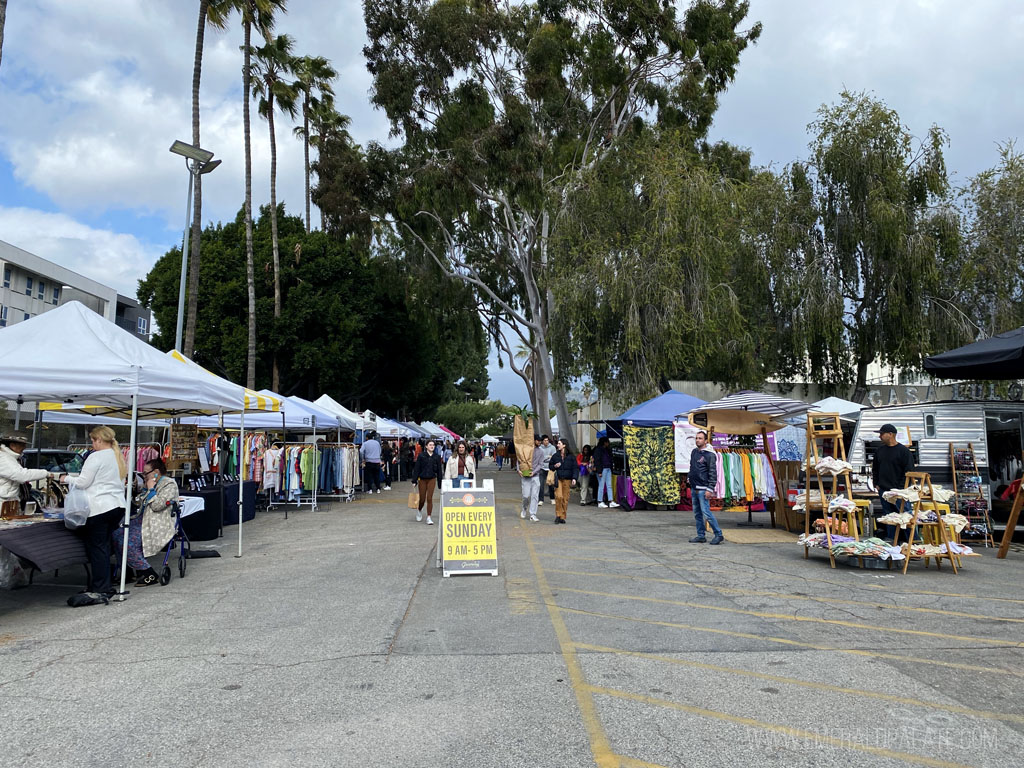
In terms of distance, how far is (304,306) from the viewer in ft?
116

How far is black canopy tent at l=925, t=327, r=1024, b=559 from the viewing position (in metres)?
10.8

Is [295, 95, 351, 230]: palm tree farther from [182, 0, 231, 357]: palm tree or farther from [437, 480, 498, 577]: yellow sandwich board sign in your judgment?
[437, 480, 498, 577]: yellow sandwich board sign

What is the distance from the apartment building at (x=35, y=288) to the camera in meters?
46.2

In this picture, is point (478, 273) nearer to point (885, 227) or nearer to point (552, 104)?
point (552, 104)

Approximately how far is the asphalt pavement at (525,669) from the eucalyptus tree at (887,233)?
17121mm

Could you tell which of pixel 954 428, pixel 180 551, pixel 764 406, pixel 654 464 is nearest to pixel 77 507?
pixel 180 551

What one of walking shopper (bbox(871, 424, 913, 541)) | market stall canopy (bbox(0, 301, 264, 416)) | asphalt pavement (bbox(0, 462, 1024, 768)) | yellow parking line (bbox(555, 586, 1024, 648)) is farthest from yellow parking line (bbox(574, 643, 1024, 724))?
walking shopper (bbox(871, 424, 913, 541))

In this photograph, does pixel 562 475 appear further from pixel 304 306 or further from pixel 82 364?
pixel 304 306

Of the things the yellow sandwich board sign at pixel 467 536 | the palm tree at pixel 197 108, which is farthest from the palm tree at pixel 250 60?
the yellow sandwich board sign at pixel 467 536

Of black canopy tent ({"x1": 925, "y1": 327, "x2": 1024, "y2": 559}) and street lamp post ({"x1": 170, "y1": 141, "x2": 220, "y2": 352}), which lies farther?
street lamp post ({"x1": 170, "y1": 141, "x2": 220, "y2": 352})

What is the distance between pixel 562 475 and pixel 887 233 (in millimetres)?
15134

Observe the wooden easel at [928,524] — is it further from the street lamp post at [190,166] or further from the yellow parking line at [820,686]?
the street lamp post at [190,166]

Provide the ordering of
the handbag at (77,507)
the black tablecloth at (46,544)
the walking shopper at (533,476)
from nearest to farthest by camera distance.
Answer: the black tablecloth at (46,544) → the handbag at (77,507) → the walking shopper at (533,476)

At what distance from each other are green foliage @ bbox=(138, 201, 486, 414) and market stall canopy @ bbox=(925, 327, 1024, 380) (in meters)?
24.8
